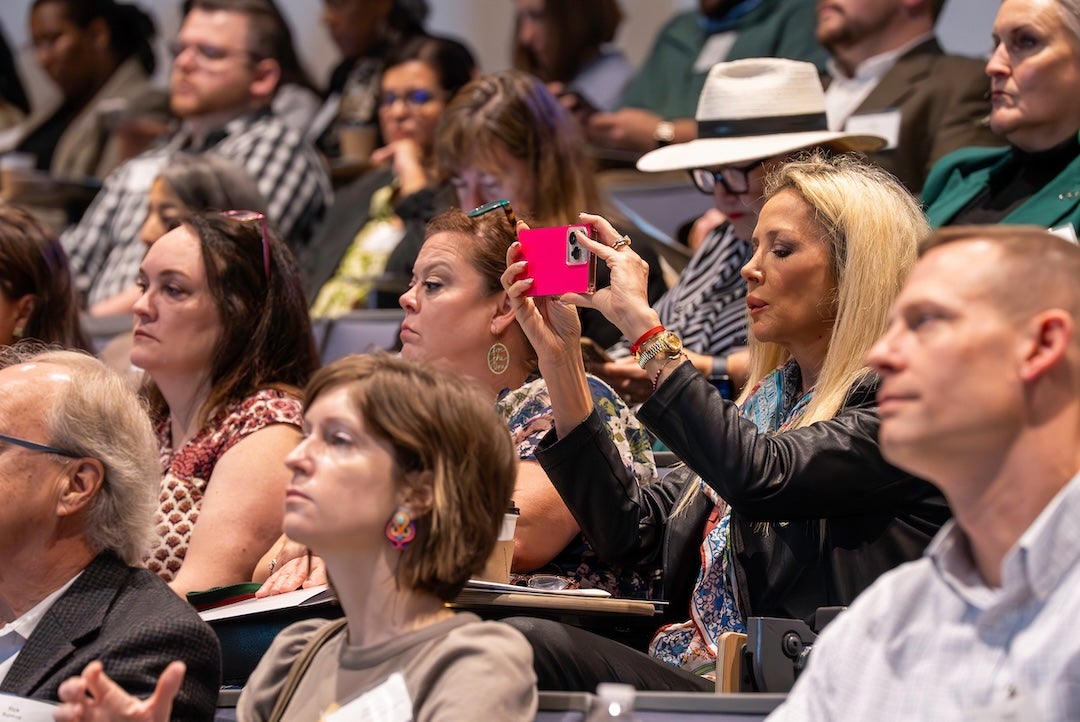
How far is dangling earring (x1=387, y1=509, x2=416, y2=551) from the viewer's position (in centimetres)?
197

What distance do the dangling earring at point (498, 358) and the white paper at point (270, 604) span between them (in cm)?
57

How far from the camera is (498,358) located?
293 cm

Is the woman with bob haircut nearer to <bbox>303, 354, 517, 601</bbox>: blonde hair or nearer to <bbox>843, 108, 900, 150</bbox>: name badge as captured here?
<bbox>303, 354, 517, 601</bbox>: blonde hair

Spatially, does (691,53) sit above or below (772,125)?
below

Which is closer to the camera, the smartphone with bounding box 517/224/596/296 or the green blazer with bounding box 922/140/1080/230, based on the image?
the smartphone with bounding box 517/224/596/296

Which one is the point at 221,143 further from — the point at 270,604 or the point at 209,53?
the point at 270,604

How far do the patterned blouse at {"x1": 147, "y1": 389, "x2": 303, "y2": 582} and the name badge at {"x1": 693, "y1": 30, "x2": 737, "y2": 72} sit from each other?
2.38 metres

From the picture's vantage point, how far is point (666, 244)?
422 cm

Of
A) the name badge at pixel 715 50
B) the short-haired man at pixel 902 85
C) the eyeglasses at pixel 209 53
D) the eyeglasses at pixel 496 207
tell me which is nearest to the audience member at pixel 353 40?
the eyeglasses at pixel 209 53

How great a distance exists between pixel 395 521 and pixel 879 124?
8.10 feet

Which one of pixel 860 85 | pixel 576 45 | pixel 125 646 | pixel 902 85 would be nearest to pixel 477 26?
pixel 576 45

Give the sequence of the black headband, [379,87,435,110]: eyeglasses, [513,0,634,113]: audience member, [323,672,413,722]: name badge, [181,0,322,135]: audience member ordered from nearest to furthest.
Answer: [323,672,413,722]: name badge < the black headband < [379,87,435,110]: eyeglasses < [513,0,634,113]: audience member < [181,0,322,135]: audience member

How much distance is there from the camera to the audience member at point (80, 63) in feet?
21.3

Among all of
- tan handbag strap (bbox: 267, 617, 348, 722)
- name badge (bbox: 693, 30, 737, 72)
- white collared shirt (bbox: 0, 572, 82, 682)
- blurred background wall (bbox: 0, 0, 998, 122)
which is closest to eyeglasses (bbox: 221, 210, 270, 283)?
white collared shirt (bbox: 0, 572, 82, 682)
